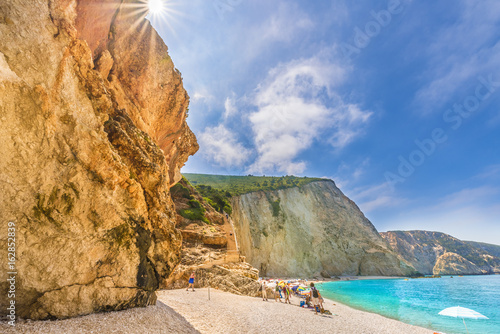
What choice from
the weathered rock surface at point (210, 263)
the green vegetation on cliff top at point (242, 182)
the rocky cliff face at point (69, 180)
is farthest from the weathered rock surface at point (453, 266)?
the rocky cliff face at point (69, 180)

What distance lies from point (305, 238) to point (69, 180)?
59.1 metres

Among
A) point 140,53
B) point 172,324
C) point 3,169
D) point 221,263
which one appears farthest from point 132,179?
point 221,263

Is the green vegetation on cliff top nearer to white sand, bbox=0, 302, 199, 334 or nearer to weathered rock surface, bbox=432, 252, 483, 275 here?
white sand, bbox=0, 302, 199, 334

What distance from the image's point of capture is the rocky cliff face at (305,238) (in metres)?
52.0

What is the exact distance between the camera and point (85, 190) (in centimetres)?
578

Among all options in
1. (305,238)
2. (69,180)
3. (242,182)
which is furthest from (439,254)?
(69,180)

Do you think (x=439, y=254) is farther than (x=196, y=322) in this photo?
Yes

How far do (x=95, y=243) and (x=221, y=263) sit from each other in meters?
14.9

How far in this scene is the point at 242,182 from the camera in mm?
79875

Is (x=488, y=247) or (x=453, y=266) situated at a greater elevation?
(x=488, y=247)

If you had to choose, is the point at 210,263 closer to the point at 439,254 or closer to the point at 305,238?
the point at 305,238

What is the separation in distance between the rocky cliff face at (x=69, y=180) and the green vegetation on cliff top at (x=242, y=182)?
50209mm

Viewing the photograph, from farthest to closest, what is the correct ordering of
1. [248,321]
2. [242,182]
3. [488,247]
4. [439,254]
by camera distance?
[488,247], [439,254], [242,182], [248,321]

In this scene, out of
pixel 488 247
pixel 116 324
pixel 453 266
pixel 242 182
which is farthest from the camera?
pixel 488 247
